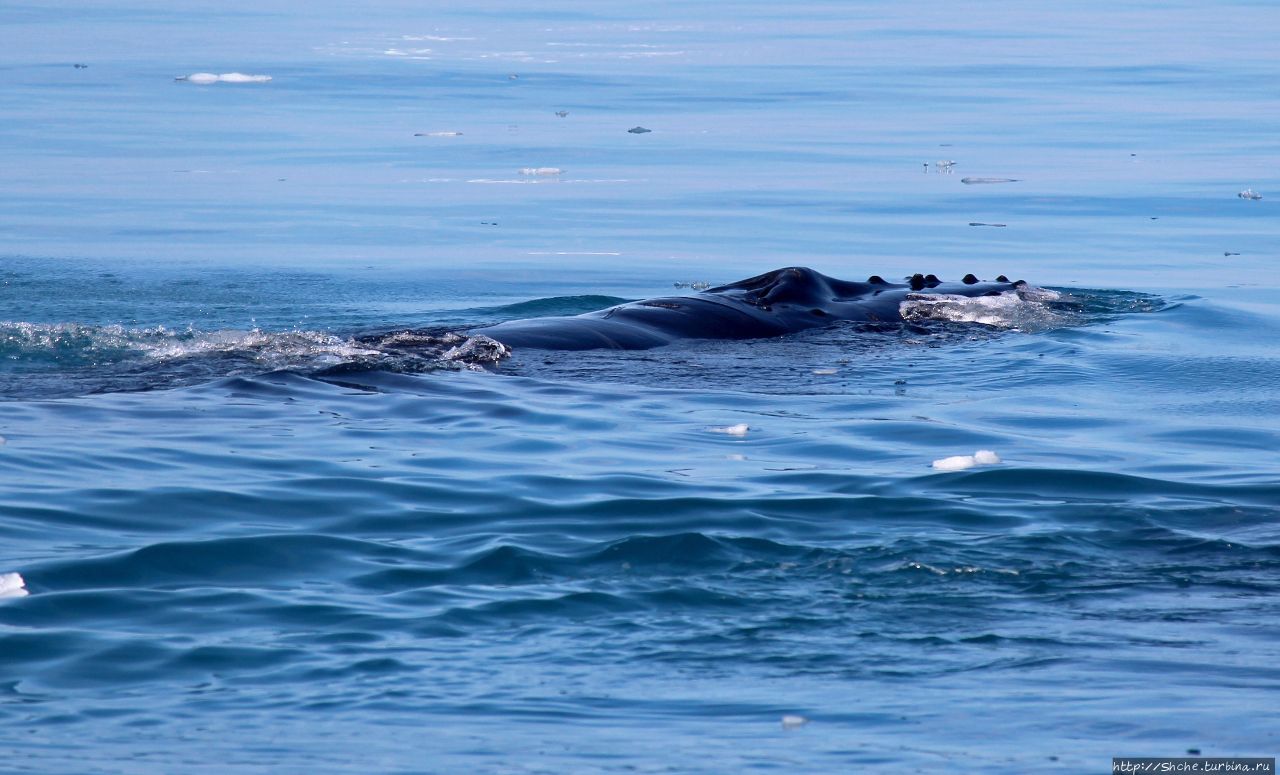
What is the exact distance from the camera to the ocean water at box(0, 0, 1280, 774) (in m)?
4.64

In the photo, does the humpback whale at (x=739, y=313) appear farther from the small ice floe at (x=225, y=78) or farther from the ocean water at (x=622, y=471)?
the small ice floe at (x=225, y=78)

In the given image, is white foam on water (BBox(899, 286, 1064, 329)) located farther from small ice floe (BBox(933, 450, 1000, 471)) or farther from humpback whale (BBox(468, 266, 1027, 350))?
small ice floe (BBox(933, 450, 1000, 471))

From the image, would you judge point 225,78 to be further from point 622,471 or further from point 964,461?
point 964,461

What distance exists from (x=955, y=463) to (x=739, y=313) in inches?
152

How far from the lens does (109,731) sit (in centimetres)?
441

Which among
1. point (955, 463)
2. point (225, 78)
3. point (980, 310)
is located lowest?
point (955, 463)

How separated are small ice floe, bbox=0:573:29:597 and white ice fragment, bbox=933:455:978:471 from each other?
12.9ft

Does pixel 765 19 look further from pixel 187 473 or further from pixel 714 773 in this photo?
pixel 714 773

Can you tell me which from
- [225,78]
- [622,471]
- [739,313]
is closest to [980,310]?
[739,313]

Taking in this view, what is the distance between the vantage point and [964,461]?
25.5 feet

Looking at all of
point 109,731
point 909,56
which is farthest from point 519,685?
point 909,56

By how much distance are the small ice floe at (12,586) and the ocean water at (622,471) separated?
0.14m

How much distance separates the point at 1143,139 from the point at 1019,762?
2098cm

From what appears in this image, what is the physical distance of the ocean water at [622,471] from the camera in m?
4.64
